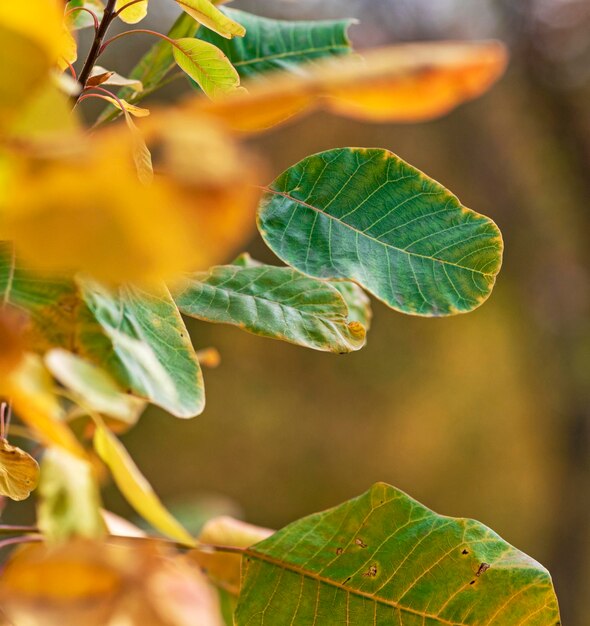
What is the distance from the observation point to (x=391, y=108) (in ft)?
0.44

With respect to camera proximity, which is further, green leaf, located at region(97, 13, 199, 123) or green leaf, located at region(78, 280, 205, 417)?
green leaf, located at region(97, 13, 199, 123)

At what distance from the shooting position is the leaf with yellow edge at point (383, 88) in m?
0.13

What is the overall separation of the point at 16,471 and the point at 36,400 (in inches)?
5.1

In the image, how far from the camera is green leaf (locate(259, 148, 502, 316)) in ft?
1.00

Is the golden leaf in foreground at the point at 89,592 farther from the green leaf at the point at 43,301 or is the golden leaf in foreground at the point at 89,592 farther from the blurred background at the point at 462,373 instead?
the blurred background at the point at 462,373

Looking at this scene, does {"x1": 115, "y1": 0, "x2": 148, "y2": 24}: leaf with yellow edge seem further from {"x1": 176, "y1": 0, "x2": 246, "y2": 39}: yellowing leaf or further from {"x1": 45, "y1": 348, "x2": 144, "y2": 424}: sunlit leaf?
{"x1": 45, "y1": 348, "x2": 144, "y2": 424}: sunlit leaf

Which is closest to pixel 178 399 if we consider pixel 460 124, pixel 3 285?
pixel 3 285

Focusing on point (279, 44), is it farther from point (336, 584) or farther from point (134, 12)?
point (336, 584)

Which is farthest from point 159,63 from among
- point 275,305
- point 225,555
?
point 225,555

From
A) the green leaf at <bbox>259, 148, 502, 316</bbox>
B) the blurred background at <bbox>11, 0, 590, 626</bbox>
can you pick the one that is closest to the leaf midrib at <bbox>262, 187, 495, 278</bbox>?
the green leaf at <bbox>259, 148, 502, 316</bbox>

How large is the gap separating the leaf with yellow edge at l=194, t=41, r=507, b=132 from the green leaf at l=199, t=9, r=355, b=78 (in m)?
0.34

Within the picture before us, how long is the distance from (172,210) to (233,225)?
11 mm

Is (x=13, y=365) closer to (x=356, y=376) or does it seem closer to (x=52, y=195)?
(x=52, y=195)

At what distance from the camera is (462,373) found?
253 cm
